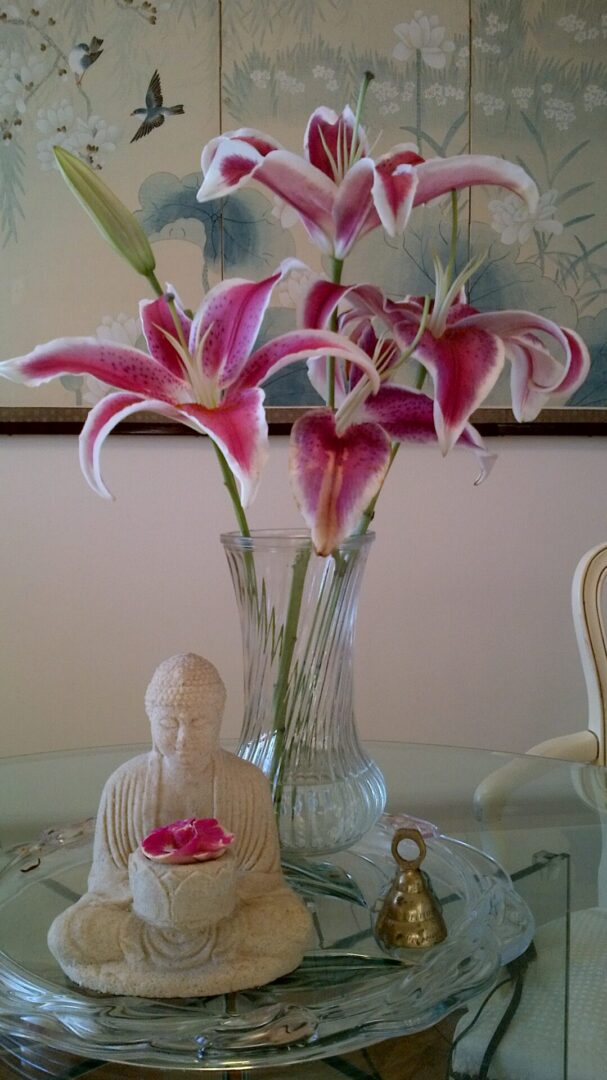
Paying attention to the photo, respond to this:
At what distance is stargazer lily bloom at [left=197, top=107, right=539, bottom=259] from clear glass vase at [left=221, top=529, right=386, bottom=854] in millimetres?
210

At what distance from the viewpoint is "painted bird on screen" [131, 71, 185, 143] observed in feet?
6.01

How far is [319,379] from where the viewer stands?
2.58 ft

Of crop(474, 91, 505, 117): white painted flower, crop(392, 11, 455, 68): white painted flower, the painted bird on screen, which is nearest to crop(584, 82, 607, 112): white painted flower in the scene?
crop(474, 91, 505, 117): white painted flower

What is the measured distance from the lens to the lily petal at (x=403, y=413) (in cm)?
68

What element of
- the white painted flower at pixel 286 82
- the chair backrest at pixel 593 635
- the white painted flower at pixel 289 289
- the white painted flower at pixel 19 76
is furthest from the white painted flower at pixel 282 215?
the chair backrest at pixel 593 635

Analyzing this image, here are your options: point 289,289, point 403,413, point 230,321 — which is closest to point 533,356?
point 403,413

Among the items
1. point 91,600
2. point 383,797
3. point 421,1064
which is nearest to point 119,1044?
point 421,1064

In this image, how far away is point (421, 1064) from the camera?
0.58 meters

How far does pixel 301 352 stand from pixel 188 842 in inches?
11.4

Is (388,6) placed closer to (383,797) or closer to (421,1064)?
(383,797)

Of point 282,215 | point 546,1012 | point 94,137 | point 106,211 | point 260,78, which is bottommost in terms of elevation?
point 546,1012

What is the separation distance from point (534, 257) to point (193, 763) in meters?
1.47

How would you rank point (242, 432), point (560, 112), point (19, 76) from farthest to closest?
point (560, 112) → point (19, 76) → point (242, 432)

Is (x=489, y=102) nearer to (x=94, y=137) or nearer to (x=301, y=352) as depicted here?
(x=94, y=137)
